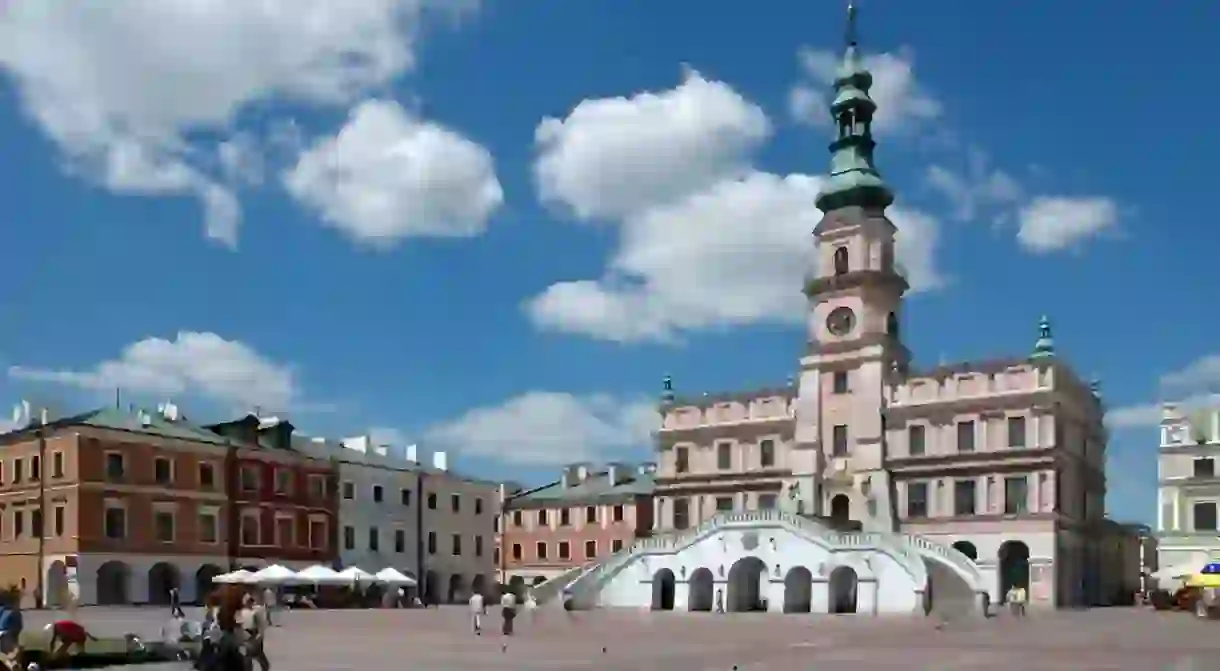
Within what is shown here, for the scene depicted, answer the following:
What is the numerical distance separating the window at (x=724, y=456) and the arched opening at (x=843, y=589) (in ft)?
56.5

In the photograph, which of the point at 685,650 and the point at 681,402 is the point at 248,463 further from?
the point at 685,650

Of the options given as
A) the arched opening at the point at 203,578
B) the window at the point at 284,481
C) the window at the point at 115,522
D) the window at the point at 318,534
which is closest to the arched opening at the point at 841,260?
the window at the point at 318,534

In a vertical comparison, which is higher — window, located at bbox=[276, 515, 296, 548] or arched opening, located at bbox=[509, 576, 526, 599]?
window, located at bbox=[276, 515, 296, 548]

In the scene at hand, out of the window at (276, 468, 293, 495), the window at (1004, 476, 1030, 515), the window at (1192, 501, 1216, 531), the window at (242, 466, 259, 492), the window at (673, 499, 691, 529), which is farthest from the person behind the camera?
the window at (1192, 501, 1216, 531)

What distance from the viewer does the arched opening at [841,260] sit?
7031cm

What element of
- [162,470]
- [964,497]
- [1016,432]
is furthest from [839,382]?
[162,470]

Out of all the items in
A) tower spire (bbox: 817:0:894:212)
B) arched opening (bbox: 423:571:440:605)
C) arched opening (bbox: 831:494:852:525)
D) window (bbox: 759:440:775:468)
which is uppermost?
tower spire (bbox: 817:0:894:212)

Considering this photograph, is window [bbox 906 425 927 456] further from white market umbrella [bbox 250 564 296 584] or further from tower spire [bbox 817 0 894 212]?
white market umbrella [bbox 250 564 296 584]

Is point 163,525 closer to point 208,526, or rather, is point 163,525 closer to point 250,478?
point 208,526

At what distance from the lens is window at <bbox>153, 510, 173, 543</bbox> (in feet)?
207

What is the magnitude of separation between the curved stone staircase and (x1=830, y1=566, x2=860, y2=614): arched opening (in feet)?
4.56

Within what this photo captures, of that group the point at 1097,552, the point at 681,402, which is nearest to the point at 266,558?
the point at 681,402

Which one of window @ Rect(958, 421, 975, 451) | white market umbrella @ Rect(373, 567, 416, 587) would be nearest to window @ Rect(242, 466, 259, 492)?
white market umbrella @ Rect(373, 567, 416, 587)

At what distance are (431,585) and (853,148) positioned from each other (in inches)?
1362
